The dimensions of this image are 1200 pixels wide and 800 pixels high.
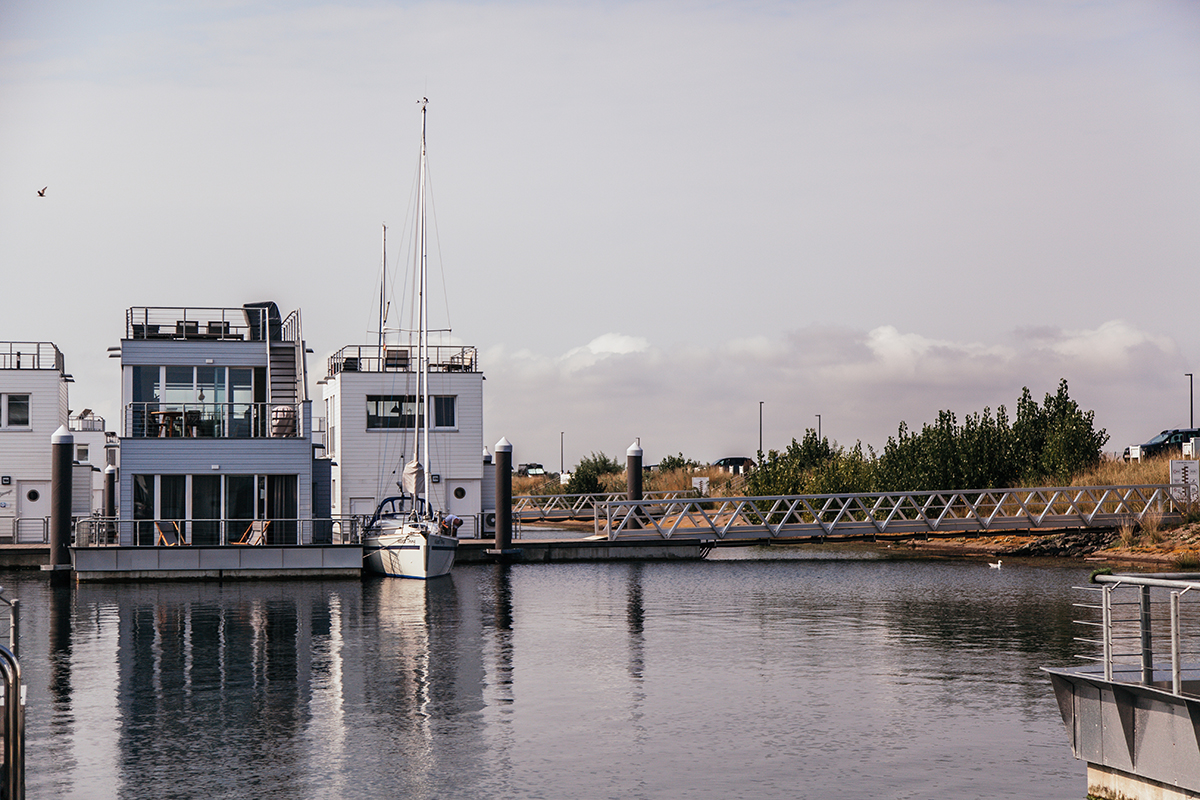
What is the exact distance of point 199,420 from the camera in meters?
31.0

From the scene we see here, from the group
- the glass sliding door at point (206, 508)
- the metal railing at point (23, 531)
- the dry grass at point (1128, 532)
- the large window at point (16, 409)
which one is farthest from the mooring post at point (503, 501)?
the dry grass at point (1128, 532)

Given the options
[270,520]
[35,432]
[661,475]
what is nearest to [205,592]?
[270,520]

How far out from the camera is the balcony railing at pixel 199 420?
1208 inches

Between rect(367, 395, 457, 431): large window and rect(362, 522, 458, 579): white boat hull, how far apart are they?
28.6 ft

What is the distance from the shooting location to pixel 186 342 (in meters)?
31.2

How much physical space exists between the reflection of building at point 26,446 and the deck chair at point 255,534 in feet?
33.8

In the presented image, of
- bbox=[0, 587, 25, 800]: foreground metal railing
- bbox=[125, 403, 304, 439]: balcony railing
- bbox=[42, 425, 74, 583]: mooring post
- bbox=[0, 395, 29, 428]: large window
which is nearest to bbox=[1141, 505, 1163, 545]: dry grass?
bbox=[125, 403, 304, 439]: balcony railing

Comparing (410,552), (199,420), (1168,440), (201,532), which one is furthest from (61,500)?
(1168,440)

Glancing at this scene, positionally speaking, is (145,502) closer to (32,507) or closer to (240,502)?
(240,502)

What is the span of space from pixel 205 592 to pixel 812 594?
12.6 meters

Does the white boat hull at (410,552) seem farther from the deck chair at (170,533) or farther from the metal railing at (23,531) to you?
the metal railing at (23,531)

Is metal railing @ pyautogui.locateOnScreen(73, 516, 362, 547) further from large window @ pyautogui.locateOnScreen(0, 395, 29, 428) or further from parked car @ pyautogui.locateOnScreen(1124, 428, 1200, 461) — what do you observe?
parked car @ pyautogui.locateOnScreen(1124, 428, 1200, 461)

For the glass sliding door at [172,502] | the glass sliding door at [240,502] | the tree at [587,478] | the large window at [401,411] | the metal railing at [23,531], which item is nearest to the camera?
the glass sliding door at [172,502]

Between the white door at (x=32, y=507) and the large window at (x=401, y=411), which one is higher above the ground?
the large window at (x=401, y=411)
